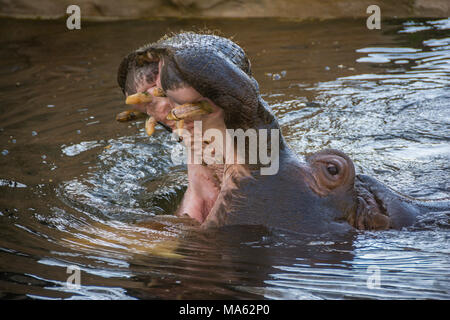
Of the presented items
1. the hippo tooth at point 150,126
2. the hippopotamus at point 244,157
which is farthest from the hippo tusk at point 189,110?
the hippo tooth at point 150,126

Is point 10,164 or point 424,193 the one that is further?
point 10,164

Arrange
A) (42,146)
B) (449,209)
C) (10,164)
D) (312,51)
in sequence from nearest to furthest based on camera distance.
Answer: (449,209) < (10,164) < (42,146) < (312,51)

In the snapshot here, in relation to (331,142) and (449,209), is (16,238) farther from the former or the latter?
(331,142)

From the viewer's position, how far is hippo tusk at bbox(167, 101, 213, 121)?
9.04 feet

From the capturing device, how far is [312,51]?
852cm

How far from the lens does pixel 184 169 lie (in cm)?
495

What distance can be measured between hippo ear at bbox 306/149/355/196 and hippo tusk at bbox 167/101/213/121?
616mm

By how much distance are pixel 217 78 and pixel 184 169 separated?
2277 millimetres

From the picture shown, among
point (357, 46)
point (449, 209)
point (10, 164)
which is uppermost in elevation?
point (357, 46)

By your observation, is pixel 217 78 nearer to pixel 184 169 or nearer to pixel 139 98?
pixel 139 98

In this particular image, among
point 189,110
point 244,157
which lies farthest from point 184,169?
point 189,110

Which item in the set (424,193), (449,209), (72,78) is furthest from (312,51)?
(449,209)

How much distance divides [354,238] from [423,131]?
2.65m

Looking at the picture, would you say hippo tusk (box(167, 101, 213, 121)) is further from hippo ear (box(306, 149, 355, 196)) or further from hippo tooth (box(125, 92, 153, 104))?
hippo ear (box(306, 149, 355, 196))
